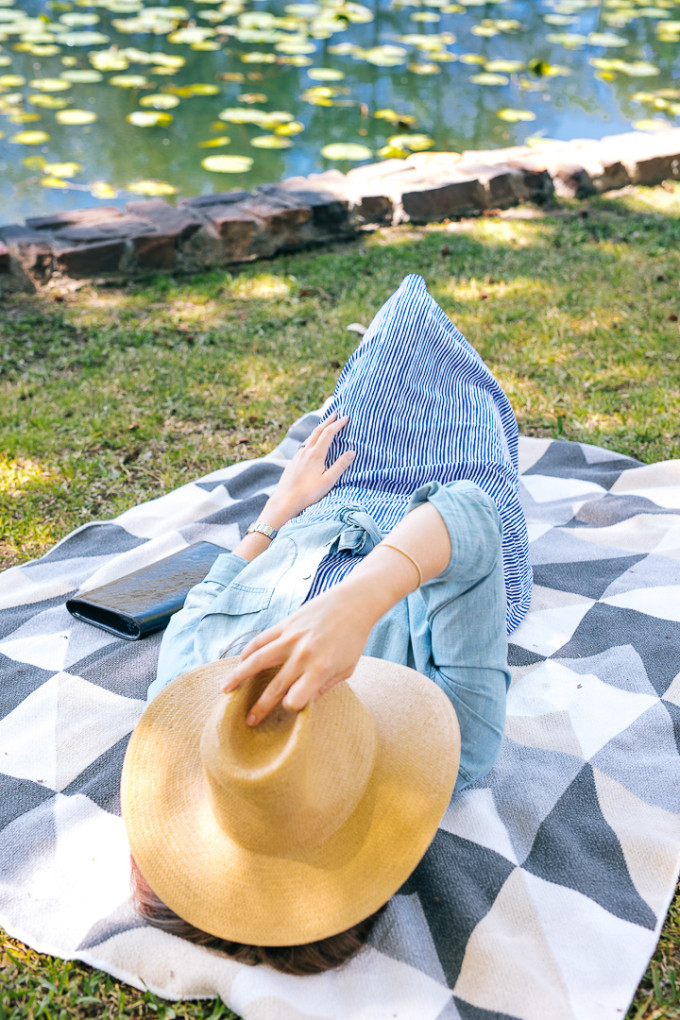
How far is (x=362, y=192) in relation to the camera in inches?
198

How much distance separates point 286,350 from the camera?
3992mm

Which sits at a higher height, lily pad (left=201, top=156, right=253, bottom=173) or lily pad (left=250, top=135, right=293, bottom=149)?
lily pad (left=250, top=135, right=293, bottom=149)

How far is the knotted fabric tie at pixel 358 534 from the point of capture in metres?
1.91

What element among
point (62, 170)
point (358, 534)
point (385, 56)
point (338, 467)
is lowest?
point (62, 170)

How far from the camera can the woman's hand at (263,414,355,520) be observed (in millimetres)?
2314

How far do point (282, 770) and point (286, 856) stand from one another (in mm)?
213

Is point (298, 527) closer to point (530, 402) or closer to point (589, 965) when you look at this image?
point (589, 965)

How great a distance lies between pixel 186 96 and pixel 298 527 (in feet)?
20.8

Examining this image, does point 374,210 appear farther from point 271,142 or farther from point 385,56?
point 385,56

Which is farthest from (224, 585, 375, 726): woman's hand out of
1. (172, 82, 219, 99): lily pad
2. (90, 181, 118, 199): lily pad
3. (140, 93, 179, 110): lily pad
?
(172, 82, 219, 99): lily pad

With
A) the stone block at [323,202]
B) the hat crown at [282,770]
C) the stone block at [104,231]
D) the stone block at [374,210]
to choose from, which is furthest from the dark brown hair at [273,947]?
the stone block at [374,210]

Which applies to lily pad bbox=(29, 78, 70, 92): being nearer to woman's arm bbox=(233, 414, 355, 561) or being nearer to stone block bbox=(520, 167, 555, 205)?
stone block bbox=(520, 167, 555, 205)

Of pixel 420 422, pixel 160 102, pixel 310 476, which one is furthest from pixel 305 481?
pixel 160 102

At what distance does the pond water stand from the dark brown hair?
4.95 metres
